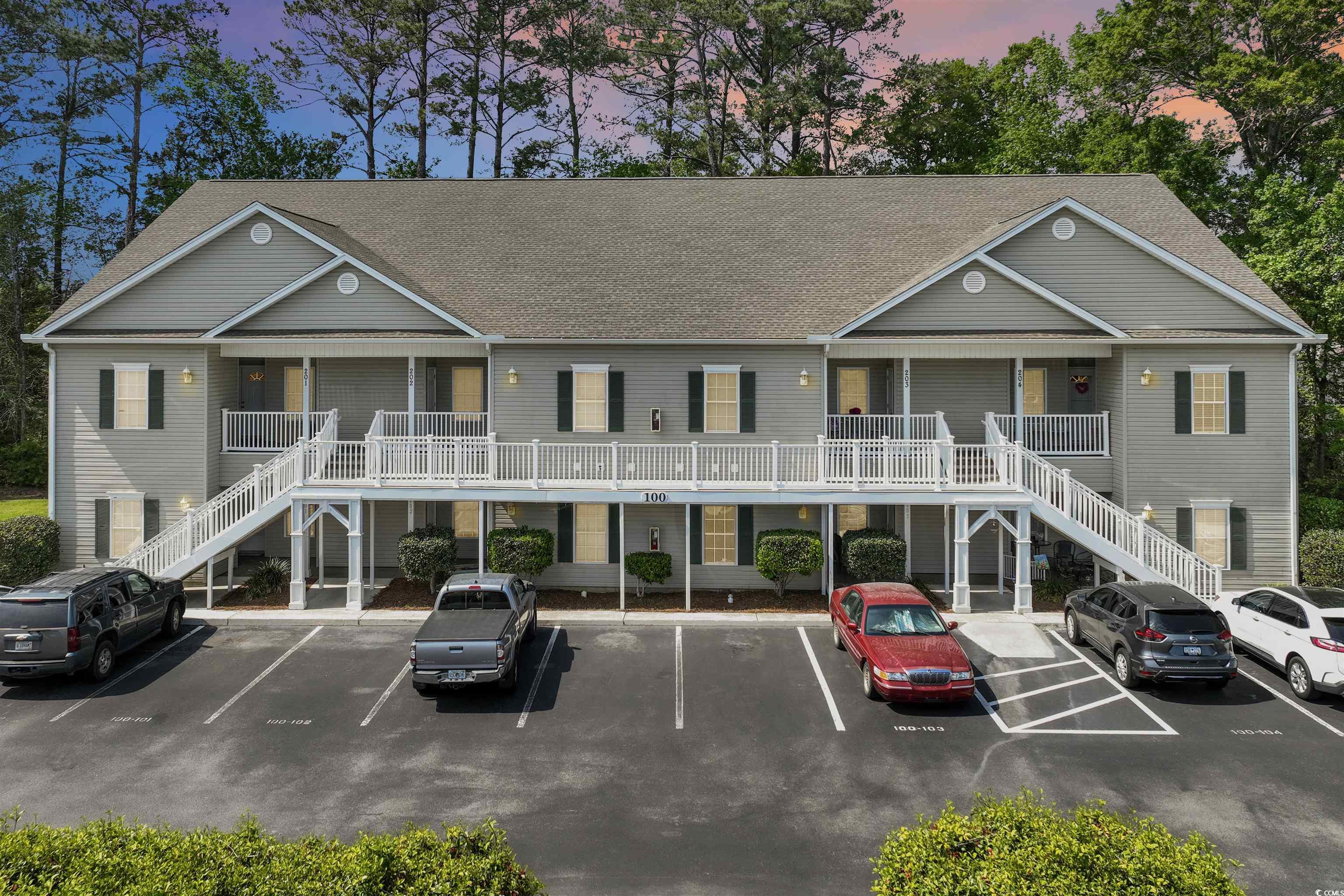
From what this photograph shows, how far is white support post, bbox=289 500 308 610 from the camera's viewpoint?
18531 mm

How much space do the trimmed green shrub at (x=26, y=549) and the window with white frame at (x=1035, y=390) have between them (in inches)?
1002

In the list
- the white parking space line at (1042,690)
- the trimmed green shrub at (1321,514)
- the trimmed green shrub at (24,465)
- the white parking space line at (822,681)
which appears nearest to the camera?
the white parking space line at (822,681)

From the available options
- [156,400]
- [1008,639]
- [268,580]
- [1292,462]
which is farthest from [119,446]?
[1292,462]

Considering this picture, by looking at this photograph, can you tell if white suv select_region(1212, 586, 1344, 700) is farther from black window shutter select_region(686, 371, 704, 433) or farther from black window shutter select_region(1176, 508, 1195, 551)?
black window shutter select_region(686, 371, 704, 433)

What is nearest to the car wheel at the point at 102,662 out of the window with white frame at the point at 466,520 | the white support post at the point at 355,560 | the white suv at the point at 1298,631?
the white support post at the point at 355,560

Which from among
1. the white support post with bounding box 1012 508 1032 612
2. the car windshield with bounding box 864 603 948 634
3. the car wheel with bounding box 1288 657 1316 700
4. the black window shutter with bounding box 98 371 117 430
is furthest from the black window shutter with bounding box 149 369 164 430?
the car wheel with bounding box 1288 657 1316 700

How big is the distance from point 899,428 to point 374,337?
13.5m

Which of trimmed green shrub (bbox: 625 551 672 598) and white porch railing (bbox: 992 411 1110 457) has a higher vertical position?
white porch railing (bbox: 992 411 1110 457)

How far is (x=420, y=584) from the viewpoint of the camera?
20391mm

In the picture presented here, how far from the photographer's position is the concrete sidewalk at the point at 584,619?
17734 millimetres

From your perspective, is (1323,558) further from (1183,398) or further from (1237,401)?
(1183,398)

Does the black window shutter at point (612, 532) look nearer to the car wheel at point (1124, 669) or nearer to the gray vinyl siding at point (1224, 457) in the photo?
the car wheel at point (1124, 669)

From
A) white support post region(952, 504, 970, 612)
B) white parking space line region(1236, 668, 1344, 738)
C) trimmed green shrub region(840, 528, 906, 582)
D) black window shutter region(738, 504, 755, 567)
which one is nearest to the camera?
white parking space line region(1236, 668, 1344, 738)

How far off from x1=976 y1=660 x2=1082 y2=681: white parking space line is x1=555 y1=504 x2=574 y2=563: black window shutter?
10151 millimetres
